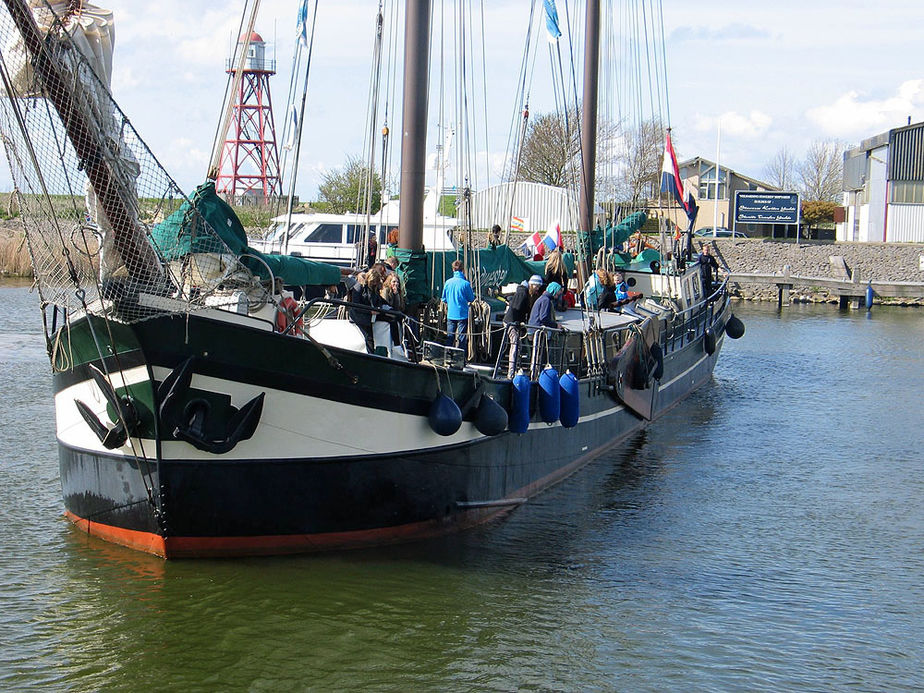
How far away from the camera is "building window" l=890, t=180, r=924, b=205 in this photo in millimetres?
55375

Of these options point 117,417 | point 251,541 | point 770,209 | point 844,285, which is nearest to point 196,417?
point 117,417

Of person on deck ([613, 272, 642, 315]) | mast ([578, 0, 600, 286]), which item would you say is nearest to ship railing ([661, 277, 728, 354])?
person on deck ([613, 272, 642, 315])

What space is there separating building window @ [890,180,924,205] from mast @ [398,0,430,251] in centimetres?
5029

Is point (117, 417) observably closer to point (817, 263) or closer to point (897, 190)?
point (817, 263)

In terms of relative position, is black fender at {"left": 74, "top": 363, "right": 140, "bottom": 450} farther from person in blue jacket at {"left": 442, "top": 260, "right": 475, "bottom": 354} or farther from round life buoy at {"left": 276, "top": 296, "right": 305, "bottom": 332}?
person in blue jacket at {"left": 442, "top": 260, "right": 475, "bottom": 354}

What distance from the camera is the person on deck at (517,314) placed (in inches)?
472

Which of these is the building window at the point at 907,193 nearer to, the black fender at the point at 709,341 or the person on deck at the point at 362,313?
the black fender at the point at 709,341

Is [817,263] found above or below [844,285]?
above

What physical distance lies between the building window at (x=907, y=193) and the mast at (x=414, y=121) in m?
50.3

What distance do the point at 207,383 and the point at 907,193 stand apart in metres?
54.6

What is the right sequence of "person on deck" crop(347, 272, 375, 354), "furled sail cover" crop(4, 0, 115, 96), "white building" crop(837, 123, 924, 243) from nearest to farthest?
"furled sail cover" crop(4, 0, 115, 96), "person on deck" crop(347, 272, 375, 354), "white building" crop(837, 123, 924, 243)

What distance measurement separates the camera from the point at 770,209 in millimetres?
56906

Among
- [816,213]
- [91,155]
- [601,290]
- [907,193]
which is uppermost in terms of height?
[907,193]

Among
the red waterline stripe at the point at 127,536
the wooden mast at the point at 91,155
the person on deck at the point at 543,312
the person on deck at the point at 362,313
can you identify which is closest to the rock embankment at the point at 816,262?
the person on deck at the point at 543,312
